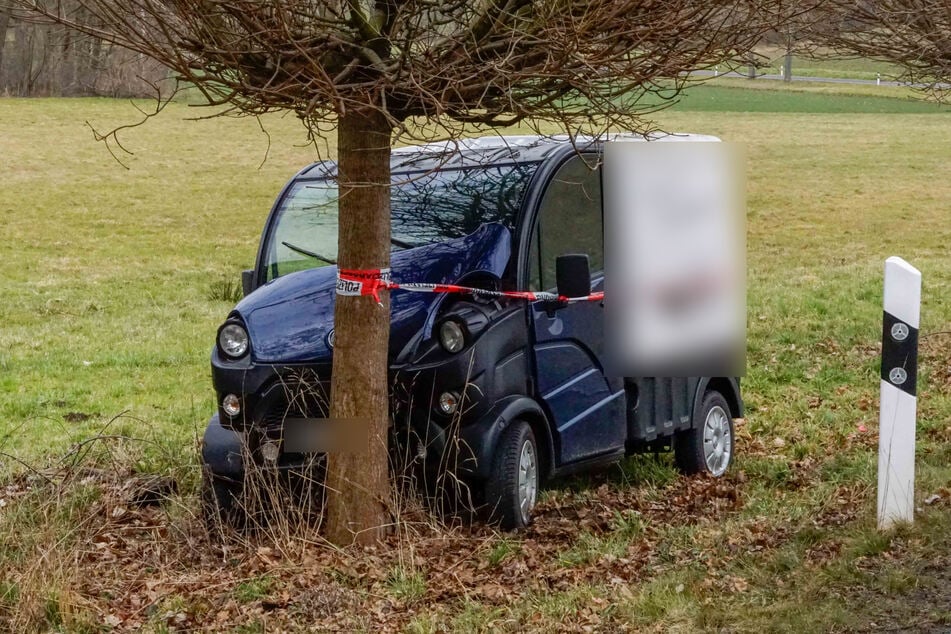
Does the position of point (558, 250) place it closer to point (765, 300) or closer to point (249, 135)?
point (765, 300)

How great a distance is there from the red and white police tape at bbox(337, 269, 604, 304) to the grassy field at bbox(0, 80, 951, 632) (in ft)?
2.15

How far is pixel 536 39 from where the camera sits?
16.3ft

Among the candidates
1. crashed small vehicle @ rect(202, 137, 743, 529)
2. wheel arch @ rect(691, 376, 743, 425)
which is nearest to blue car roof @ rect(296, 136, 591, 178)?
crashed small vehicle @ rect(202, 137, 743, 529)

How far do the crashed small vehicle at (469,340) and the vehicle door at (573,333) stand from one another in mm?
11

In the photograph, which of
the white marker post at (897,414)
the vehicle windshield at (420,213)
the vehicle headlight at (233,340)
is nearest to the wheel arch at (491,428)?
the vehicle windshield at (420,213)

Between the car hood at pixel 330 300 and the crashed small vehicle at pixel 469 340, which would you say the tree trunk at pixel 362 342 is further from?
the car hood at pixel 330 300

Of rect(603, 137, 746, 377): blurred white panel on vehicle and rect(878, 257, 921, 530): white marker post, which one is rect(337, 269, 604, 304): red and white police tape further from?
rect(878, 257, 921, 530): white marker post

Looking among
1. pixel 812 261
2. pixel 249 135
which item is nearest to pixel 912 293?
pixel 812 261

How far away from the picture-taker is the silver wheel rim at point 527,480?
6199 mm

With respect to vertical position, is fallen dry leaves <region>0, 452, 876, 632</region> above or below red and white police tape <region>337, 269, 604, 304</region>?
below

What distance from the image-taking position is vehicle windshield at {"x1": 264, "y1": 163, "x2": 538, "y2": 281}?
21.7 feet

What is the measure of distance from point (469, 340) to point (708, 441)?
246 cm

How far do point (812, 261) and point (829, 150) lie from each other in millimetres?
21540

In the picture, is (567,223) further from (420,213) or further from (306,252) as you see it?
(306,252)
